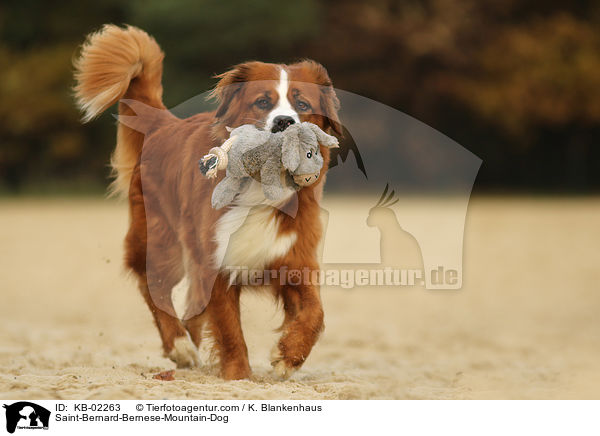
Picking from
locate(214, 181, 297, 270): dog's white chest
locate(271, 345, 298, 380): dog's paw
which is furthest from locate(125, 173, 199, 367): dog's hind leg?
locate(271, 345, 298, 380): dog's paw

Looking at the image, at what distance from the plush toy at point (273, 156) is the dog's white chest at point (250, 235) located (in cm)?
25

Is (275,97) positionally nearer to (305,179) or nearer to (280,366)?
(305,179)

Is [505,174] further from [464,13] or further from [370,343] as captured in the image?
[370,343]

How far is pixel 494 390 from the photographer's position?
521 centimetres

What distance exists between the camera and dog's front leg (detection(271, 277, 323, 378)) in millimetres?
4512

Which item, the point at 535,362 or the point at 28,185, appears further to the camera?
the point at 28,185

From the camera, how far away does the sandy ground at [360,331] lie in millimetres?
4848

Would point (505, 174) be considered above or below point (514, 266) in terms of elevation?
above

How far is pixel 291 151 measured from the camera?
13.4 ft

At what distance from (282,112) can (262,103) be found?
0.56 ft

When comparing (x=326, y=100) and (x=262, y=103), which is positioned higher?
(x=326, y=100)

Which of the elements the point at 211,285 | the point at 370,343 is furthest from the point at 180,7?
the point at 211,285

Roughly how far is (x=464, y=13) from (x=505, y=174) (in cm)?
557
